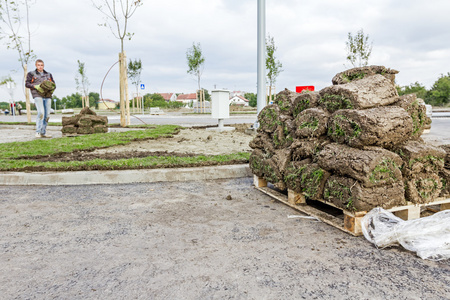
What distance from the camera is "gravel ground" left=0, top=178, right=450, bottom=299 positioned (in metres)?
2.06

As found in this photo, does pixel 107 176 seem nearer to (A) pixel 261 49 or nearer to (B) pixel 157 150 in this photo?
(B) pixel 157 150

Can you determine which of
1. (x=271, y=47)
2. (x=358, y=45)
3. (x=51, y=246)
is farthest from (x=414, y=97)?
(x=271, y=47)

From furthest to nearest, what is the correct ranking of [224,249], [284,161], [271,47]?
1. [271,47]
2. [284,161]
3. [224,249]

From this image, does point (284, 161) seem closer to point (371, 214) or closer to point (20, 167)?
point (371, 214)

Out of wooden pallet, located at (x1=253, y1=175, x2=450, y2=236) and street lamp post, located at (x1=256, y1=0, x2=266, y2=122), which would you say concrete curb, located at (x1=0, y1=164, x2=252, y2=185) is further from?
street lamp post, located at (x1=256, y1=0, x2=266, y2=122)

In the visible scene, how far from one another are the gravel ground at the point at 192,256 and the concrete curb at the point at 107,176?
1016 millimetres

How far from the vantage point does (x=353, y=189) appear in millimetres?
2924

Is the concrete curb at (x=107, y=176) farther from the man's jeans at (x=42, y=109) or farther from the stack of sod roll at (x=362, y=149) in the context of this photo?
→ the man's jeans at (x=42, y=109)

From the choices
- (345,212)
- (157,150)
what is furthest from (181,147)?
(345,212)

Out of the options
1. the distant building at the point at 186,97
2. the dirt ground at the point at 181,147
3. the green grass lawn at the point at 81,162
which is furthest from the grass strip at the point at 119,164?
the distant building at the point at 186,97

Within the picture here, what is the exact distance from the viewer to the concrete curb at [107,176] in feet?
16.2

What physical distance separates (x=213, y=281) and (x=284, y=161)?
6.65 feet

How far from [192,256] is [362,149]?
1.80 metres

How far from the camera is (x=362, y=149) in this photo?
3.04 meters
